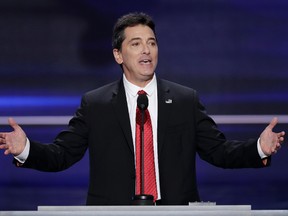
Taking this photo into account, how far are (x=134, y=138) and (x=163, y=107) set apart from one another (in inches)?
7.5

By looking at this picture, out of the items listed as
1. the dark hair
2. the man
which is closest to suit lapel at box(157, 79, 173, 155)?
the man

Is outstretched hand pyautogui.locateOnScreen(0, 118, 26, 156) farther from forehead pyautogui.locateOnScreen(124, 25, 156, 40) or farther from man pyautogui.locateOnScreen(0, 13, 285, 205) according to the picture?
forehead pyautogui.locateOnScreen(124, 25, 156, 40)

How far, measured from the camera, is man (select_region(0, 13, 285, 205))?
10.5 feet

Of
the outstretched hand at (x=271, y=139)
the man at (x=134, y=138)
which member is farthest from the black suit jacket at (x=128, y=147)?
the outstretched hand at (x=271, y=139)

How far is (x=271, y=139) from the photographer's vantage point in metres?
2.91

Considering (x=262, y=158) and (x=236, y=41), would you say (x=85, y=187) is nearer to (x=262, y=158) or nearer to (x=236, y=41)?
(x=236, y=41)

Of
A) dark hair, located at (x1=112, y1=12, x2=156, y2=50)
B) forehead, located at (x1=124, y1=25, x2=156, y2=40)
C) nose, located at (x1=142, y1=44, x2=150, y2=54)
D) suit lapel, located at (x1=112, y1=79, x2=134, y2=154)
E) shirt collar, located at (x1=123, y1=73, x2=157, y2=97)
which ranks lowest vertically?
suit lapel, located at (x1=112, y1=79, x2=134, y2=154)

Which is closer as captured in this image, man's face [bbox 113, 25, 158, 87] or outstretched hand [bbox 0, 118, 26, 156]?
outstretched hand [bbox 0, 118, 26, 156]

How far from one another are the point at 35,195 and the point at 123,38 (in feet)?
5.01

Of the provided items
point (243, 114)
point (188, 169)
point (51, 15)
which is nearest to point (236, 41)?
point (243, 114)

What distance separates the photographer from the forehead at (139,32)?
3.36 metres

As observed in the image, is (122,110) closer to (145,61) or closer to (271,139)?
(145,61)

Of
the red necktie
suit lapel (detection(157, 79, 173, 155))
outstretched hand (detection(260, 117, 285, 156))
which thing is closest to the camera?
outstretched hand (detection(260, 117, 285, 156))

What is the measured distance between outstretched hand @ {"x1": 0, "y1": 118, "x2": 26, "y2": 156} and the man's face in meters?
0.63
